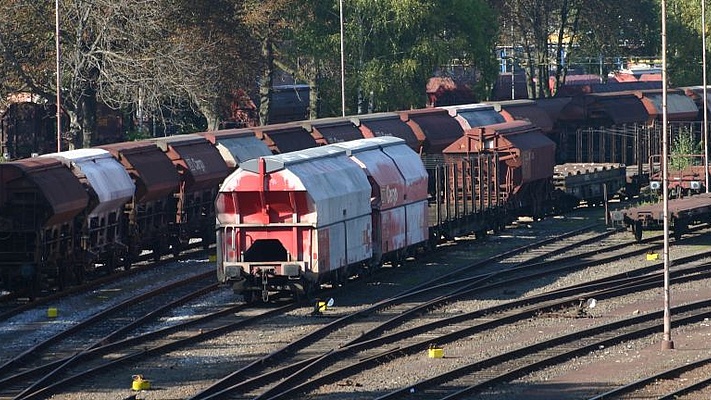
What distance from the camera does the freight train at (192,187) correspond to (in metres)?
29.9

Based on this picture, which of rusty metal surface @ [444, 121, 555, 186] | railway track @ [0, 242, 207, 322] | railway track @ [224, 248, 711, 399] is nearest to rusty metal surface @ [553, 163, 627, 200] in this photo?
rusty metal surface @ [444, 121, 555, 186]

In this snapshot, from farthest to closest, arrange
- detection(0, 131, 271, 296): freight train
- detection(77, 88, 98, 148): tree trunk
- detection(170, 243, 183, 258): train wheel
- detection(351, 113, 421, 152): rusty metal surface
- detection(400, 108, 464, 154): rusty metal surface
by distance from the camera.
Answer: detection(77, 88, 98, 148): tree trunk → detection(400, 108, 464, 154): rusty metal surface → detection(351, 113, 421, 152): rusty metal surface → detection(170, 243, 183, 258): train wheel → detection(0, 131, 271, 296): freight train

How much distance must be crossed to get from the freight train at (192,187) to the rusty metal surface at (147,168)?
36mm

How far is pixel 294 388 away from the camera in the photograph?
20.1 m

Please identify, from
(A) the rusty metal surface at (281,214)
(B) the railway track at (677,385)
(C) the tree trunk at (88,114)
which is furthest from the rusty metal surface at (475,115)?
(B) the railway track at (677,385)

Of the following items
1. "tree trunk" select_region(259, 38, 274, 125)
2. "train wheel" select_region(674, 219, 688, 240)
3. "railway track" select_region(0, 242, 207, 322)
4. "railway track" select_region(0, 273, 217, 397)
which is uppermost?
"tree trunk" select_region(259, 38, 274, 125)

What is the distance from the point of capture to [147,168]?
1377 inches

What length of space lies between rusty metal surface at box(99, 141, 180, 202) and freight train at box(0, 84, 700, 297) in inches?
1.4

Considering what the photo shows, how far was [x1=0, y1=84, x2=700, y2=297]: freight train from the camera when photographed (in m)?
29.9

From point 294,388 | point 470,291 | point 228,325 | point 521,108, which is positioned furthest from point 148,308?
point 521,108

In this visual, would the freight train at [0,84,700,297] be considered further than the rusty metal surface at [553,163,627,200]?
No

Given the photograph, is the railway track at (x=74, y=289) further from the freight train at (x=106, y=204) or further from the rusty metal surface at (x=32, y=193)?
the rusty metal surface at (x=32, y=193)

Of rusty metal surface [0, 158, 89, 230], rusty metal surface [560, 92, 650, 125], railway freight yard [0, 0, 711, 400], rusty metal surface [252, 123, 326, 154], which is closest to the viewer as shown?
railway freight yard [0, 0, 711, 400]

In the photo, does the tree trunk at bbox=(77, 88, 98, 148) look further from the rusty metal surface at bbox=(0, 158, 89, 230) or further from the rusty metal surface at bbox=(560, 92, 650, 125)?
the rusty metal surface at bbox=(0, 158, 89, 230)
